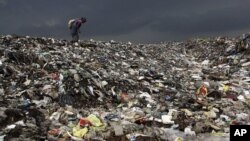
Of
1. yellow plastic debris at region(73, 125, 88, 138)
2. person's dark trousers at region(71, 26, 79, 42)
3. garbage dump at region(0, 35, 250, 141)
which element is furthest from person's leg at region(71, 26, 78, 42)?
yellow plastic debris at region(73, 125, 88, 138)

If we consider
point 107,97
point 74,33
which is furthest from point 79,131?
point 74,33

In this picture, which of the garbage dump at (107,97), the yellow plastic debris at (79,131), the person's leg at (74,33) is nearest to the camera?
the yellow plastic debris at (79,131)

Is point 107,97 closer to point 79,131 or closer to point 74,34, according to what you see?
point 79,131

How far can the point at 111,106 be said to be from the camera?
12.5 metres

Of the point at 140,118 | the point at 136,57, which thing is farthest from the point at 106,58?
the point at 140,118

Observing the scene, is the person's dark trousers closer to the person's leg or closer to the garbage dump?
the person's leg

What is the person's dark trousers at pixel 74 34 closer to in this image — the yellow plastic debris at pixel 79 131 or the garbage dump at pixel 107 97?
the garbage dump at pixel 107 97

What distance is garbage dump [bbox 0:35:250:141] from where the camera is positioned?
33.6 ft

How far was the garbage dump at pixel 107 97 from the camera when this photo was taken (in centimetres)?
1023

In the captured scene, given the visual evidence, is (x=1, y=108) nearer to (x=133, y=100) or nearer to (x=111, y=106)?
(x=111, y=106)

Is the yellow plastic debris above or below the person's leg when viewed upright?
below

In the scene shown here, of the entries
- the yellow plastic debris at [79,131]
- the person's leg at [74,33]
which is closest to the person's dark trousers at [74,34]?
the person's leg at [74,33]

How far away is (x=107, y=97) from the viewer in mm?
13047

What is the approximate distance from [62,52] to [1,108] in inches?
297
